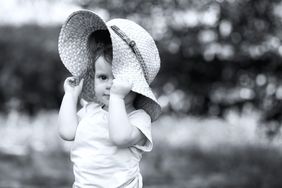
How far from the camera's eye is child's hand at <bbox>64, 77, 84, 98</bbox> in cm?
292

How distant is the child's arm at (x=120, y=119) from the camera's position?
2.57m

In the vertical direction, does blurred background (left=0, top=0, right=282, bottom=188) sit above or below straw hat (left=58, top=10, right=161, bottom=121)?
above

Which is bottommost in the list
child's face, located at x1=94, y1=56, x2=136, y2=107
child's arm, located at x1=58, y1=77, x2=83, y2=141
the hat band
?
child's arm, located at x1=58, y1=77, x2=83, y2=141

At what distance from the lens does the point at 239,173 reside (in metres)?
5.51

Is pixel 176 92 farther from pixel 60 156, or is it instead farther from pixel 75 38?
pixel 75 38

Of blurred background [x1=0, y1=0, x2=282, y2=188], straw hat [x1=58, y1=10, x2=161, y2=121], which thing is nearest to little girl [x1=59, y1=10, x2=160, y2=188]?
straw hat [x1=58, y1=10, x2=161, y2=121]

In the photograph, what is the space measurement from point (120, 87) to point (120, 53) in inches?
7.4

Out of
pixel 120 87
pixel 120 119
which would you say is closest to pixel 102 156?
pixel 120 119

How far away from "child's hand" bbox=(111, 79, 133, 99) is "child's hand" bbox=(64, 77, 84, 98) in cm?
36

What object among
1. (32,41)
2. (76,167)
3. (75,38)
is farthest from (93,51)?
(32,41)

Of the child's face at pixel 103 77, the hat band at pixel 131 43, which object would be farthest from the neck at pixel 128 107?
the hat band at pixel 131 43

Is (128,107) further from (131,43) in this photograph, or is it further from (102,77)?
(131,43)

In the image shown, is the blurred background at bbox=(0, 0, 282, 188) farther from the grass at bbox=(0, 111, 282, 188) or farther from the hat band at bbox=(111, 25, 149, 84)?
the hat band at bbox=(111, 25, 149, 84)

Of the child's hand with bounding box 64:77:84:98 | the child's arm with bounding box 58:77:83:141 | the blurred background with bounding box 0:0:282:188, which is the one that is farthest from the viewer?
the blurred background with bounding box 0:0:282:188
